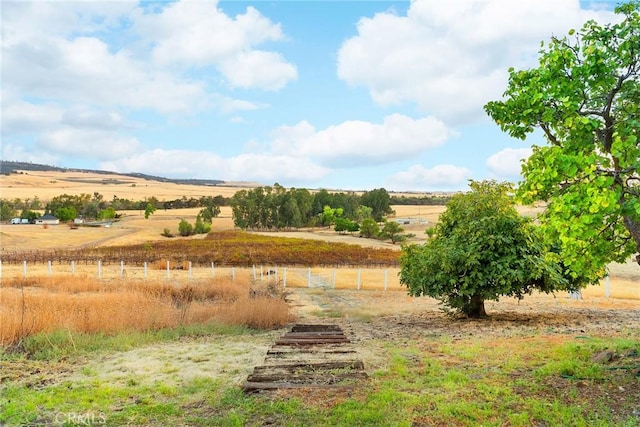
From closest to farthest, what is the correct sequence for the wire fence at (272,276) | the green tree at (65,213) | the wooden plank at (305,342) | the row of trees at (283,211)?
the wooden plank at (305,342) < the wire fence at (272,276) < the row of trees at (283,211) < the green tree at (65,213)

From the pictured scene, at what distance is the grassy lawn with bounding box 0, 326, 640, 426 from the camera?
5.57 m

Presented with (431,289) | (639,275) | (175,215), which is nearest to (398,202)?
(175,215)

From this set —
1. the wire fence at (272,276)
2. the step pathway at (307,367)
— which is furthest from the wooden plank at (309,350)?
the wire fence at (272,276)

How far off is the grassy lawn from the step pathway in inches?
10.6

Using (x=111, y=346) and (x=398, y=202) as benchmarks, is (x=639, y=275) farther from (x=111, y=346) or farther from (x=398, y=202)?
(x=398, y=202)

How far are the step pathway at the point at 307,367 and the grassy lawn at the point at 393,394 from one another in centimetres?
27

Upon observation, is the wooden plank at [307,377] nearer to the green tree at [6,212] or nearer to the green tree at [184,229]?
the green tree at [184,229]

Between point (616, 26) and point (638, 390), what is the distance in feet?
15.6

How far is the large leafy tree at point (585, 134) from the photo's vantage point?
5602 mm

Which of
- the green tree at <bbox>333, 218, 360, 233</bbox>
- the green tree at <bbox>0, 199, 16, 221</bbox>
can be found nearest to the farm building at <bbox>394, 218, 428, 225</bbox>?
the green tree at <bbox>333, 218, 360, 233</bbox>

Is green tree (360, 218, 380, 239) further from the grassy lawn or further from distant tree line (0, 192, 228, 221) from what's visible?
the grassy lawn

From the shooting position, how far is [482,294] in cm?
1370

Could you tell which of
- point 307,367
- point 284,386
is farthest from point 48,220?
point 284,386

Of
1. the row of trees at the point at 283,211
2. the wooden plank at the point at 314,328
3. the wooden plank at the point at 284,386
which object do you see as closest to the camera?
the wooden plank at the point at 284,386
